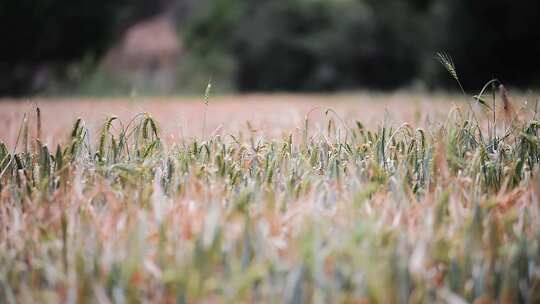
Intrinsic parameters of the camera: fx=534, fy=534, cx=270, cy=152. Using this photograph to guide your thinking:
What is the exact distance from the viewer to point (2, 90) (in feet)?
43.4

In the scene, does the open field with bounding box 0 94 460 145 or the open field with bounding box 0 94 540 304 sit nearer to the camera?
the open field with bounding box 0 94 540 304

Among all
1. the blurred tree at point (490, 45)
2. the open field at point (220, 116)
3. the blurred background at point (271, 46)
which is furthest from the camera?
the blurred background at point (271, 46)

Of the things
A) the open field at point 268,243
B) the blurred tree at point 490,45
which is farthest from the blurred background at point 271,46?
the open field at point 268,243

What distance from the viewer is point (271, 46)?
56.1ft

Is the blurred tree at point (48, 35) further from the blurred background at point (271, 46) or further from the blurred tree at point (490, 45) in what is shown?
the blurred tree at point (490, 45)

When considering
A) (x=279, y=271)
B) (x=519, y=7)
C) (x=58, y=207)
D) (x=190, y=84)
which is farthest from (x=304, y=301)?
(x=190, y=84)

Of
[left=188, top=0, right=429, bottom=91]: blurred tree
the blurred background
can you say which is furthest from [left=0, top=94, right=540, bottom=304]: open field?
[left=188, top=0, right=429, bottom=91]: blurred tree

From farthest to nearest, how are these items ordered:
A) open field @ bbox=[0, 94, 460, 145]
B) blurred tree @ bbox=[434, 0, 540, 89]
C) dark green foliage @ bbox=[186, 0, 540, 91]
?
dark green foliage @ bbox=[186, 0, 540, 91] → blurred tree @ bbox=[434, 0, 540, 89] → open field @ bbox=[0, 94, 460, 145]

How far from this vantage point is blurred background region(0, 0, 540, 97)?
1274cm

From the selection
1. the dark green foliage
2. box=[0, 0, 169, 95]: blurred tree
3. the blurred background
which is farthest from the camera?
the dark green foliage

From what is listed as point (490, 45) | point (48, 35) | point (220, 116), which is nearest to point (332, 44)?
point (490, 45)

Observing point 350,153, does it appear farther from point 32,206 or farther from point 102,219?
point 32,206

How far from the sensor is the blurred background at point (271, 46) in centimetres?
1274

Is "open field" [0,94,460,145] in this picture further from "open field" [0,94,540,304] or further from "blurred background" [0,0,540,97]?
"blurred background" [0,0,540,97]
